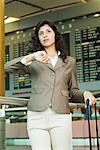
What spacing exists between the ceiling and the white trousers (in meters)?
1.98

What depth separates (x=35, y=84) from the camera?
1.69 metres

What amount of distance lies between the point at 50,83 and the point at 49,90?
35 mm

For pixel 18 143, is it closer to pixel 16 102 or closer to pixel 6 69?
pixel 16 102

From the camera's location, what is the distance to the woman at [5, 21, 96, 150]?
1618 millimetres

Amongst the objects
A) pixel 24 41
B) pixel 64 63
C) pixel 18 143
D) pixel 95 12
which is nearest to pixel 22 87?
pixel 24 41

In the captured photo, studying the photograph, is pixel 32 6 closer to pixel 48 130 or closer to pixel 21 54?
pixel 21 54

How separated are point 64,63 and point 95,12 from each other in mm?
2031

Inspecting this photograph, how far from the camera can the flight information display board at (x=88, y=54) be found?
12.0ft

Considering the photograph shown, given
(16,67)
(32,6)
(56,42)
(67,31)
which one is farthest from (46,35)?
(67,31)

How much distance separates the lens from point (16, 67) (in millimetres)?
1692

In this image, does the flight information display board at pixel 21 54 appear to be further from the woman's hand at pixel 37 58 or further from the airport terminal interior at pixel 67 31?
the woman's hand at pixel 37 58

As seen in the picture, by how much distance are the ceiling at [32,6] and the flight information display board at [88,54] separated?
0.33m

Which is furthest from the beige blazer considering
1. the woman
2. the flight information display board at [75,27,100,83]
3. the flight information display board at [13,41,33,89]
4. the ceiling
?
the flight information display board at [13,41,33,89]

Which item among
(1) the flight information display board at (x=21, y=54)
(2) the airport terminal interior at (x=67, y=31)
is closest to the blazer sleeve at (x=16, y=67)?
(2) the airport terminal interior at (x=67, y=31)
